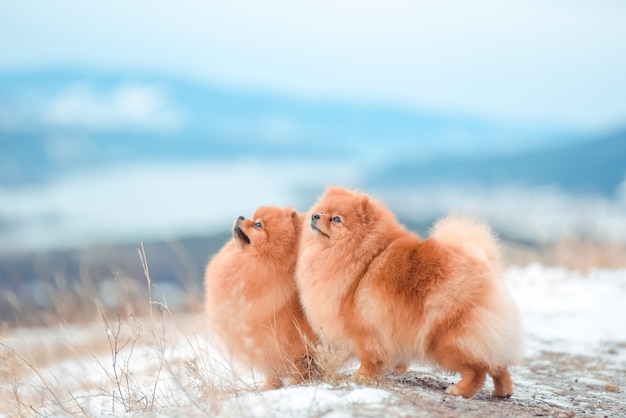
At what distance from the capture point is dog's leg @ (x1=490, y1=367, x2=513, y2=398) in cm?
445

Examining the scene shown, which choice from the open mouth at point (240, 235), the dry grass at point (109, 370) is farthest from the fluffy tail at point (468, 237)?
the dry grass at point (109, 370)

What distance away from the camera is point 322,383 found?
4.02 meters

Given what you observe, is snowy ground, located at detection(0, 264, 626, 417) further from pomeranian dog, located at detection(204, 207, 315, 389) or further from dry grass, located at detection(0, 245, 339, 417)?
pomeranian dog, located at detection(204, 207, 315, 389)

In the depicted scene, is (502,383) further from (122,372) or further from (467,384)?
(122,372)

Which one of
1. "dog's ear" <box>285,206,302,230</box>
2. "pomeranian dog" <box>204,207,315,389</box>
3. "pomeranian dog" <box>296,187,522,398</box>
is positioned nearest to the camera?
"pomeranian dog" <box>296,187,522,398</box>

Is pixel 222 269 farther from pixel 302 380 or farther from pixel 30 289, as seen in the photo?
pixel 30 289

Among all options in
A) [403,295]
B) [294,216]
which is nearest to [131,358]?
[294,216]

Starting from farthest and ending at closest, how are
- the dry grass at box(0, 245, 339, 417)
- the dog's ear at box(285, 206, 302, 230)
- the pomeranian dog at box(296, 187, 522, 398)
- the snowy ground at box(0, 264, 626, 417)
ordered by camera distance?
1. the dog's ear at box(285, 206, 302, 230)
2. the pomeranian dog at box(296, 187, 522, 398)
3. the dry grass at box(0, 245, 339, 417)
4. the snowy ground at box(0, 264, 626, 417)

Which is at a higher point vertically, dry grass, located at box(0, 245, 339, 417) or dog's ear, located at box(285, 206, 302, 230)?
dog's ear, located at box(285, 206, 302, 230)

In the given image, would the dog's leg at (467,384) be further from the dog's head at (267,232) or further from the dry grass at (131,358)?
the dog's head at (267,232)

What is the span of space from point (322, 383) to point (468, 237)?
1.41 metres

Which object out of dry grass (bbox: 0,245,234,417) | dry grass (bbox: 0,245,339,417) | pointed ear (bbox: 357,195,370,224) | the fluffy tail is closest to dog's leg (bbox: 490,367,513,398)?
the fluffy tail

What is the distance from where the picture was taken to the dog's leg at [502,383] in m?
4.45

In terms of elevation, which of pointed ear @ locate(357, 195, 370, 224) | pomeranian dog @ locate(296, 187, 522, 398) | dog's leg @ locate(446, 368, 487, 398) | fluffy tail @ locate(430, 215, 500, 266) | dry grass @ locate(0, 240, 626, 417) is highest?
pointed ear @ locate(357, 195, 370, 224)
